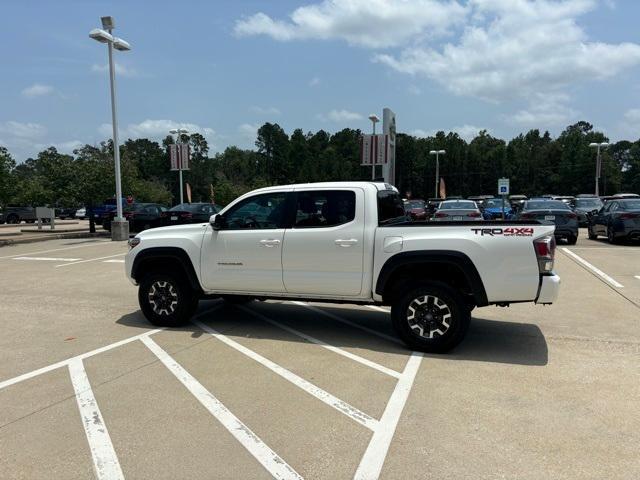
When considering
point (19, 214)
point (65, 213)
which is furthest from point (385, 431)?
point (65, 213)

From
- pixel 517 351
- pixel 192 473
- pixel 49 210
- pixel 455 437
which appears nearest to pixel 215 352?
pixel 192 473

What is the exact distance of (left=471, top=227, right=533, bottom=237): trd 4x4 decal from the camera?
17.6ft

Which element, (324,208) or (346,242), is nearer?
(346,242)

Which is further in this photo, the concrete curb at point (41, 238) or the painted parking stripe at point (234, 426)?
the concrete curb at point (41, 238)

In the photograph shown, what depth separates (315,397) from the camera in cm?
455

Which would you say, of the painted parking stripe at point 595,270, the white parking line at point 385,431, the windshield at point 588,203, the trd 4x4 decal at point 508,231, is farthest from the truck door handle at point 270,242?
the windshield at point 588,203

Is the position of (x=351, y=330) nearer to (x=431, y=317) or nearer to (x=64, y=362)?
(x=431, y=317)

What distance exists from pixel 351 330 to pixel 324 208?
1.76 meters

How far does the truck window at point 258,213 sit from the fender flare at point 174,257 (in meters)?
0.73

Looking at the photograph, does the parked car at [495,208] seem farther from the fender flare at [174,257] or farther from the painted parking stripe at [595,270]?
the fender flare at [174,257]

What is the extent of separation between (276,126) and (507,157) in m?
50.9

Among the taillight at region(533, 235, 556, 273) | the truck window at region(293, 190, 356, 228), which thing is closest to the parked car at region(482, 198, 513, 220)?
the truck window at region(293, 190, 356, 228)

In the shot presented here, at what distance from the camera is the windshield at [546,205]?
17953 millimetres

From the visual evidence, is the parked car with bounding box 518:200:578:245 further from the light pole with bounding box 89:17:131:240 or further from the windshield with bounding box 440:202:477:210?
the light pole with bounding box 89:17:131:240
